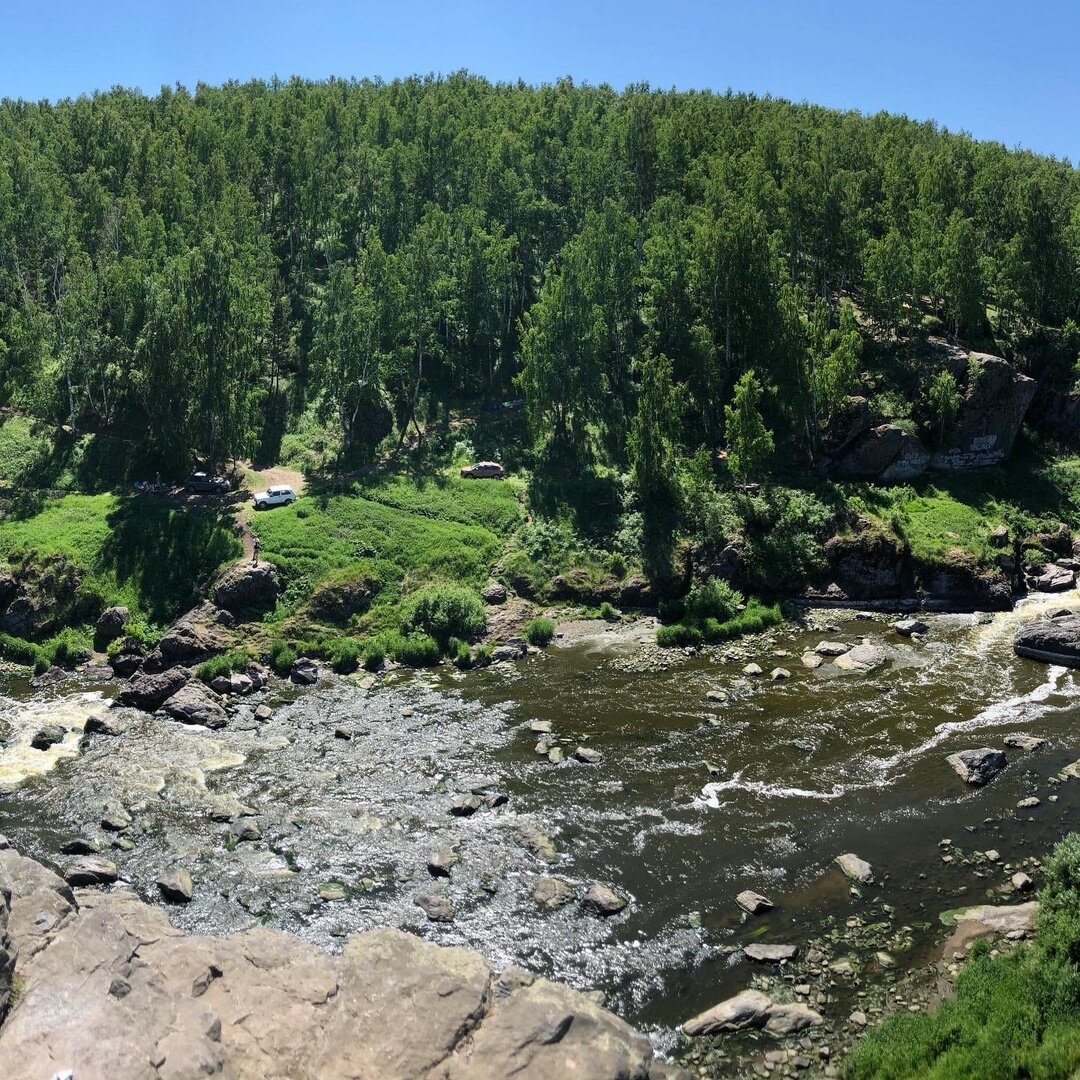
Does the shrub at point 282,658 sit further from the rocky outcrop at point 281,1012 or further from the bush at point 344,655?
the rocky outcrop at point 281,1012

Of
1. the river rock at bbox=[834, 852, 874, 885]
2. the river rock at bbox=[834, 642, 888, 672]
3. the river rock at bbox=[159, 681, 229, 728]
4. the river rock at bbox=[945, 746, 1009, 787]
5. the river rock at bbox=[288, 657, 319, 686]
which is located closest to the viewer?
the river rock at bbox=[834, 852, 874, 885]

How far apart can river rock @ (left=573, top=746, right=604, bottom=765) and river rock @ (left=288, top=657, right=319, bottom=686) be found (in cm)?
1939

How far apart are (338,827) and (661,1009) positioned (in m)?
17.3

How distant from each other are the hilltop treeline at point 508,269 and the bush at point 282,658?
24265 mm

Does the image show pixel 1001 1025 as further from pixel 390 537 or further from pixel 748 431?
pixel 390 537

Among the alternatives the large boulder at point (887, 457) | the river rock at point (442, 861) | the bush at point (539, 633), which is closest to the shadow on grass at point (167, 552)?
the bush at point (539, 633)

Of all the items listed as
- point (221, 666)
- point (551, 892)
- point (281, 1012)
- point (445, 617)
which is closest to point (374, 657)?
point (445, 617)

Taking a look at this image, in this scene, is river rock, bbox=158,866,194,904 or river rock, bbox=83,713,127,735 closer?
river rock, bbox=158,866,194,904

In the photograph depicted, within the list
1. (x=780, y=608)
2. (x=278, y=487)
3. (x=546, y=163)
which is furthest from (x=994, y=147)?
(x=278, y=487)

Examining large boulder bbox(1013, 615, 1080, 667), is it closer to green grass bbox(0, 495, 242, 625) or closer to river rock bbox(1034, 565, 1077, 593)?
river rock bbox(1034, 565, 1077, 593)

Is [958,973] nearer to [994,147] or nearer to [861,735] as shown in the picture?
[861,735]

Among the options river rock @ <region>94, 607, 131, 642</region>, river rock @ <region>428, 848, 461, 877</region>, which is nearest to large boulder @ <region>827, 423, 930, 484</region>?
river rock @ <region>428, 848, 461, 877</region>

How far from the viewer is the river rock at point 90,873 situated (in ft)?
122

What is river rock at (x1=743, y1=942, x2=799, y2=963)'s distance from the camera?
31.9m
